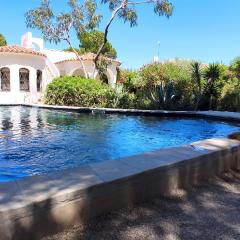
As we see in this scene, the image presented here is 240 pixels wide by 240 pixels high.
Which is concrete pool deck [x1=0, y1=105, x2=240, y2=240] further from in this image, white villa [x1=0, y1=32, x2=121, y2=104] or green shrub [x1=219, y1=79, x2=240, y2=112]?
white villa [x1=0, y1=32, x2=121, y2=104]

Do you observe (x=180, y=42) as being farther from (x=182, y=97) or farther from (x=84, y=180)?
(x=84, y=180)

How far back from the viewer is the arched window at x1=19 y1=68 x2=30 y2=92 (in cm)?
2855

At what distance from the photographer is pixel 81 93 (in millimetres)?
Result: 21922

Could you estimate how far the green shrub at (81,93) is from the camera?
69.6ft

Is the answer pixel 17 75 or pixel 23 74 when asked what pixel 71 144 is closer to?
pixel 17 75

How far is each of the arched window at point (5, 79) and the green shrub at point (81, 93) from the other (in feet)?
22.4

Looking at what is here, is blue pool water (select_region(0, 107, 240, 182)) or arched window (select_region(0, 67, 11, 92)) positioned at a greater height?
arched window (select_region(0, 67, 11, 92))

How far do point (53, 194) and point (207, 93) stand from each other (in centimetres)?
1793

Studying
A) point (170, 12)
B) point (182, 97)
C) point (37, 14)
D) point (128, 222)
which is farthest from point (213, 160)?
point (37, 14)

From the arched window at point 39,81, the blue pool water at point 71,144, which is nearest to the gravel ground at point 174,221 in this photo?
the blue pool water at point 71,144

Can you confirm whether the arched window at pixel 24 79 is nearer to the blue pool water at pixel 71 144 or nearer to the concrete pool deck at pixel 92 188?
the blue pool water at pixel 71 144

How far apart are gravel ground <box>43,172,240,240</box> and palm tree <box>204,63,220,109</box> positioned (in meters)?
16.0

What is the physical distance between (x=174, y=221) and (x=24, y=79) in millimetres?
27250

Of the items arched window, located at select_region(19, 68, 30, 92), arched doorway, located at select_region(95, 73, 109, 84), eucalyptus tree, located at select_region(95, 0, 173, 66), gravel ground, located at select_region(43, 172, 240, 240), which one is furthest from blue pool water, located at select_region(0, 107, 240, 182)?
arched doorway, located at select_region(95, 73, 109, 84)
